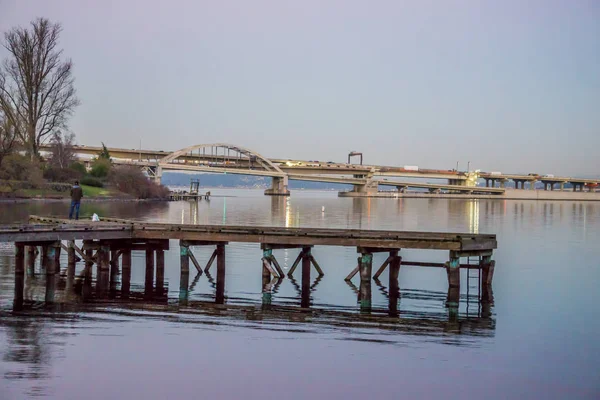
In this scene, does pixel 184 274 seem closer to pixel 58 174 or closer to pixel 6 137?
pixel 6 137

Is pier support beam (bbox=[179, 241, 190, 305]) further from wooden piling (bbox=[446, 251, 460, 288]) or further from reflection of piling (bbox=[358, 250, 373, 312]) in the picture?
wooden piling (bbox=[446, 251, 460, 288])

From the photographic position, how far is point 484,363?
703 inches

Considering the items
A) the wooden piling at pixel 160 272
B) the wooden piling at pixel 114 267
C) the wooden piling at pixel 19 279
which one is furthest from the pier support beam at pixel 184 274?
the wooden piling at pixel 19 279

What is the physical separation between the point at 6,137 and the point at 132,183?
31.1 meters

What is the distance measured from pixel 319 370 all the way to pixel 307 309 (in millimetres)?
7521

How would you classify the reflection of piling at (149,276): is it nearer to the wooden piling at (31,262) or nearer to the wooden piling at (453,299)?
the wooden piling at (31,262)

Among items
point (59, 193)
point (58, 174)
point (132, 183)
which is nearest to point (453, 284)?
point (59, 193)

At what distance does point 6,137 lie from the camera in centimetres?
8162

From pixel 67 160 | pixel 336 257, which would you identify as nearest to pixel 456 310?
pixel 336 257

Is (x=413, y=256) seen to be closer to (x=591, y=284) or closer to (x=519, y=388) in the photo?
(x=591, y=284)

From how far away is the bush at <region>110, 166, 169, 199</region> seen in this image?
109m

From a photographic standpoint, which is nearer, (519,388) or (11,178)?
(519,388)

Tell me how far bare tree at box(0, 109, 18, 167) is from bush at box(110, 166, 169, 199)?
83.4 ft

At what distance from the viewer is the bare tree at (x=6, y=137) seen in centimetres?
8062
